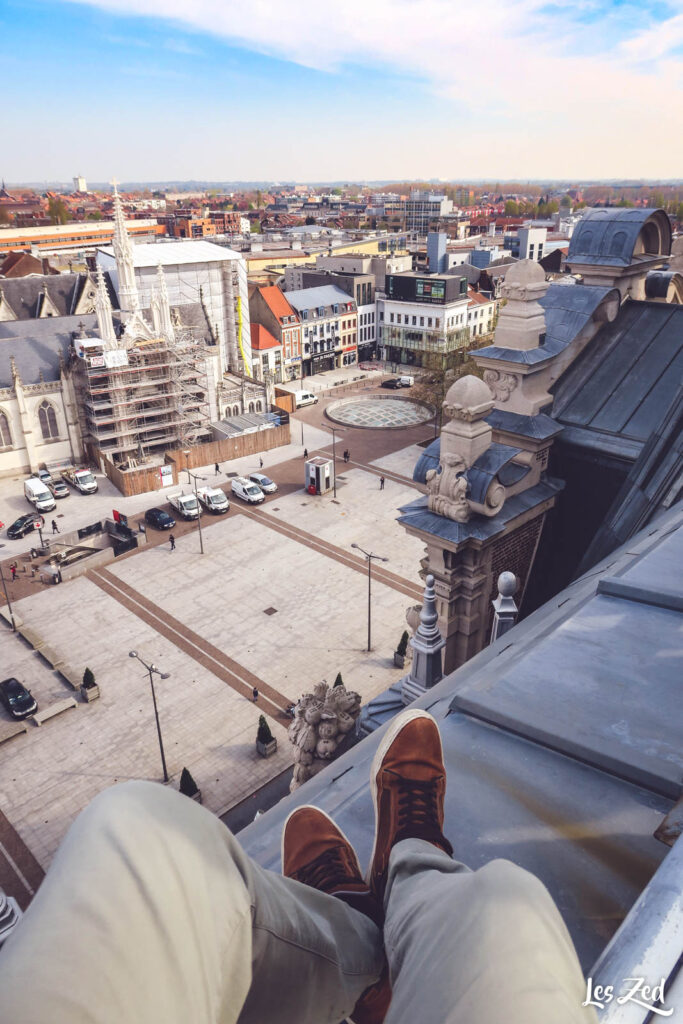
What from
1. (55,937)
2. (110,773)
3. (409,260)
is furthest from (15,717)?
(409,260)

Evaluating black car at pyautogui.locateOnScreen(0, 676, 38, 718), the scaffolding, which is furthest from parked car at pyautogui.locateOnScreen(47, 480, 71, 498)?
black car at pyautogui.locateOnScreen(0, 676, 38, 718)

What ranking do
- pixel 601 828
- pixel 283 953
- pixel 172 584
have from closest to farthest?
pixel 283 953 → pixel 601 828 → pixel 172 584

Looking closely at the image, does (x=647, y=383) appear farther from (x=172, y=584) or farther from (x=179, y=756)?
(x=172, y=584)

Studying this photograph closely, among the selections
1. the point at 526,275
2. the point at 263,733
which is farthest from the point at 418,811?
the point at 263,733

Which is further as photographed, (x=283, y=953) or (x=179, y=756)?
(x=179, y=756)

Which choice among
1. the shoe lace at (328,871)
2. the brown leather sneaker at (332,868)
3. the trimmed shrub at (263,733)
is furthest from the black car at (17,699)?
the shoe lace at (328,871)

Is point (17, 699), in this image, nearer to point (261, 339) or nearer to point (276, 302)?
point (261, 339)
